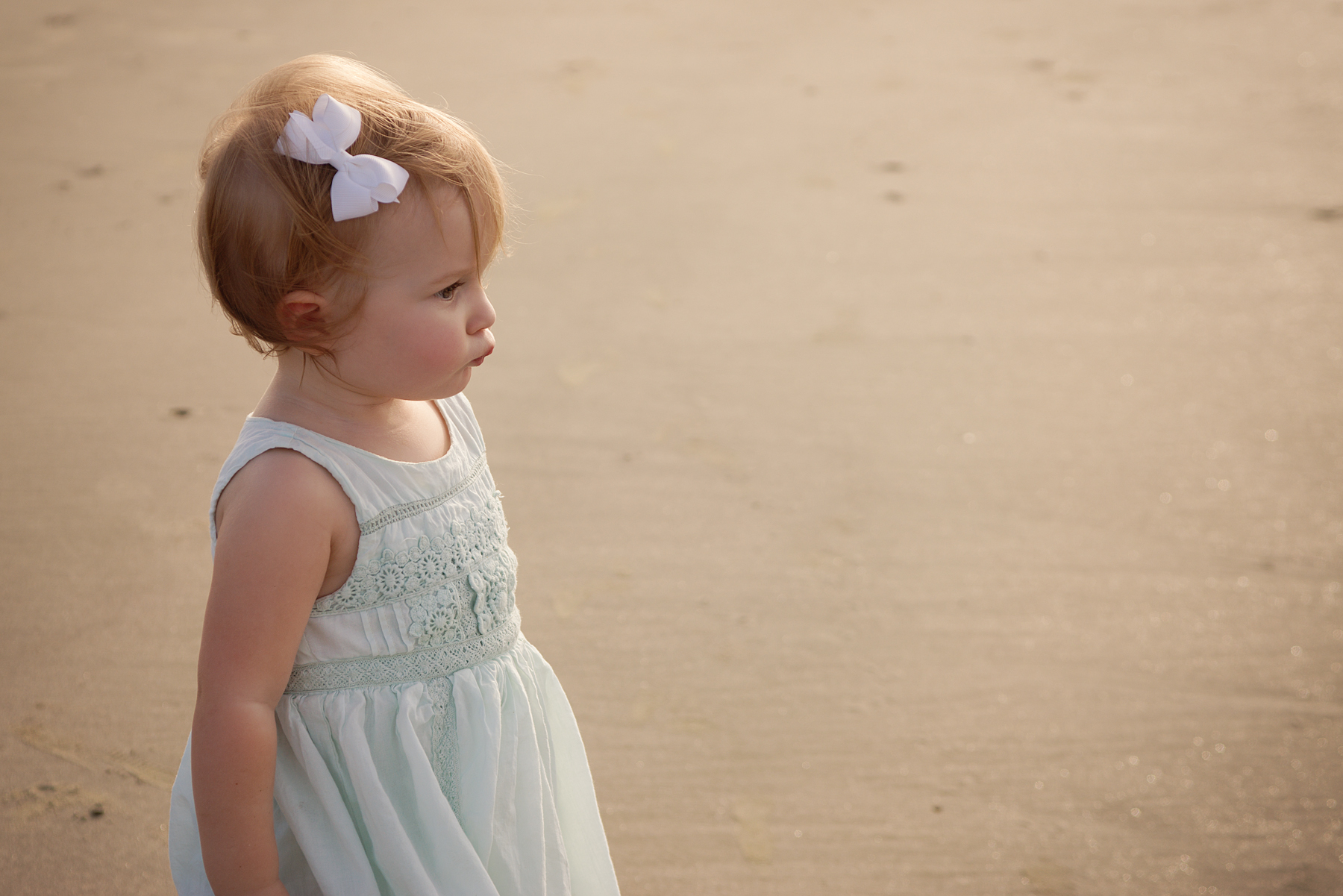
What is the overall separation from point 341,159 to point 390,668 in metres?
0.44

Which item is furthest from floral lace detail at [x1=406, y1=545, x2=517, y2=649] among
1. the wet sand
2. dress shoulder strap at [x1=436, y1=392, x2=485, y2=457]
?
the wet sand

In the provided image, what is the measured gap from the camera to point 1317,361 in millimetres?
2727

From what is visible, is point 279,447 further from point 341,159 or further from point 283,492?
point 341,159

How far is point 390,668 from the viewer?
1007 mm

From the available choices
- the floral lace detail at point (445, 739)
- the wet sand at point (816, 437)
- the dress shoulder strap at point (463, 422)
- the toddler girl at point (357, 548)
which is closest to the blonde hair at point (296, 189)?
the toddler girl at point (357, 548)

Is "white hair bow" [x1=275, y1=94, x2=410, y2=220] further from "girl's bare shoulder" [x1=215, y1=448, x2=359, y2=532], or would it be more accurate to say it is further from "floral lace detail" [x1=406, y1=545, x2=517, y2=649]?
"floral lace detail" [x1=406, y1=545, x2=517, y2=649]

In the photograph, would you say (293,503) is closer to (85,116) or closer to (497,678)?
(497,678)

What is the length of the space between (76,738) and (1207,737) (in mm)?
1756

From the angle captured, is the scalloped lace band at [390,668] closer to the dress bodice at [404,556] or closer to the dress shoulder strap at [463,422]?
the dress bodice at [404,556]

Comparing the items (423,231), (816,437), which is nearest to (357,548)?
(423,231)

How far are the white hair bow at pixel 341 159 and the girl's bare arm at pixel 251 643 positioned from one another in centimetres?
21

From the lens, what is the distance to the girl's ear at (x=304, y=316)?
35.2 inches

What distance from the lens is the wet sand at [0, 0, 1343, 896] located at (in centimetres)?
168

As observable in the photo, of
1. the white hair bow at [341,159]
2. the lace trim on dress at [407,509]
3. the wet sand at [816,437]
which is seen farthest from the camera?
the wet sand at [816,437]
